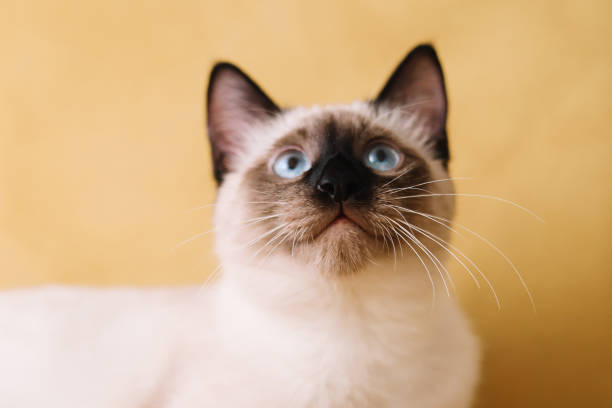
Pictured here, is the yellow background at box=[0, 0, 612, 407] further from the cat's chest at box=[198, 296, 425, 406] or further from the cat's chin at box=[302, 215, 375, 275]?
the cat's chin at box=[302, 215, 375, 275]

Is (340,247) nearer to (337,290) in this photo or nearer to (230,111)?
(337,290)

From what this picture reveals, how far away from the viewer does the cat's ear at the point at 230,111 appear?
57.8 inches

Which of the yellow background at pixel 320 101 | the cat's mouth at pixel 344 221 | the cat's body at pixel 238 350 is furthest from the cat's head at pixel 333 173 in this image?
the yellow background at pixel 320 101

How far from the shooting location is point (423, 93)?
4.94 ft

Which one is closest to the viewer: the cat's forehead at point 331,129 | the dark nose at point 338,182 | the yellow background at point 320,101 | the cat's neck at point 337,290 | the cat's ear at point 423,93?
the dark nose at point 338,182

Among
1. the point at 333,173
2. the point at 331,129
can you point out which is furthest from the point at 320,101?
the point at 333,173

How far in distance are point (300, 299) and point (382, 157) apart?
1.28 feet

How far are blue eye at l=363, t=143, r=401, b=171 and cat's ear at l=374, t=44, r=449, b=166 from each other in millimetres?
244

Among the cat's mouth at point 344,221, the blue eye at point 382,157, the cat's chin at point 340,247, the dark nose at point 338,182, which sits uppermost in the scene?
the blue eye at point 382,157

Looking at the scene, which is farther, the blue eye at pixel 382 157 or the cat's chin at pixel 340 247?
the blue eye at pixel 382 157

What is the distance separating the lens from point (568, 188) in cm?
187

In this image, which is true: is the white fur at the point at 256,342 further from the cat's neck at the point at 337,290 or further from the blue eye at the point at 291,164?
the blue eye at the point at 291,164

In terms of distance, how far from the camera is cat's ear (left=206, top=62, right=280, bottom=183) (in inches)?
57.8

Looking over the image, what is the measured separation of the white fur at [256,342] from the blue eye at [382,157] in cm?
16
